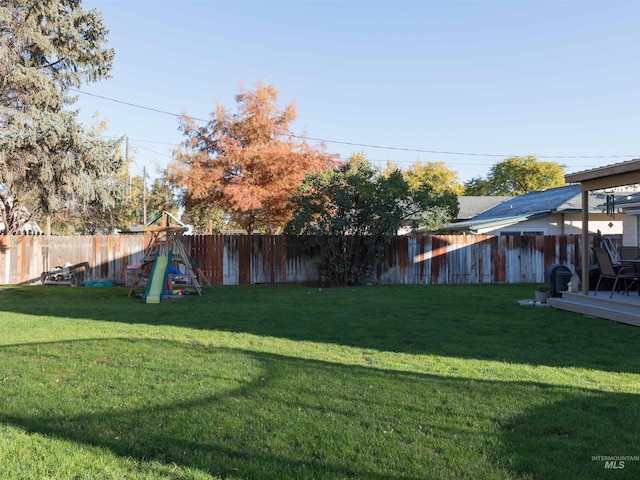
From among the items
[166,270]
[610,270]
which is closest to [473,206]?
[610,270]

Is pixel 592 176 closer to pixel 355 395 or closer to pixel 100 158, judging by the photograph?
pixel 355 395

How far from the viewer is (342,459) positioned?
269 centimetres

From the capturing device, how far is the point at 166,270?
11258mm

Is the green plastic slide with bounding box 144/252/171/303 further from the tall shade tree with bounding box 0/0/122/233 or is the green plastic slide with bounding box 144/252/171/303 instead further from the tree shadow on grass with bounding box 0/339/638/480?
the tree shadow on grass with bounding box 0/339/638/480

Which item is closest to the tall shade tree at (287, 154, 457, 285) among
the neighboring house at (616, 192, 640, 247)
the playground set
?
the playground set

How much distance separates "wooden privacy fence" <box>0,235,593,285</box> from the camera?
14.8 m

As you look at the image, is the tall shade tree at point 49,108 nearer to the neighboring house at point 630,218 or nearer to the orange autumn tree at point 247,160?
the orange autumn tree at point 247,160

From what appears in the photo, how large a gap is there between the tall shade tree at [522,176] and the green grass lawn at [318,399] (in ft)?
127

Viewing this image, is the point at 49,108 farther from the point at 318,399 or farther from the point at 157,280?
the point at 318,399

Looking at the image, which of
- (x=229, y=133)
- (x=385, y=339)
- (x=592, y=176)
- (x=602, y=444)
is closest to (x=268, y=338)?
(x=385, y=339)

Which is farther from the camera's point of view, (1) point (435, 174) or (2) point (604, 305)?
(1) point (435, 174)

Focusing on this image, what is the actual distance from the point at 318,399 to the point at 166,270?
844 centimetres

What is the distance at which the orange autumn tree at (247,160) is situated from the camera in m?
15.5

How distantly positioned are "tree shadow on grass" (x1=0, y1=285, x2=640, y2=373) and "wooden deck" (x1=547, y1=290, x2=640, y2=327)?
0.74 feet
